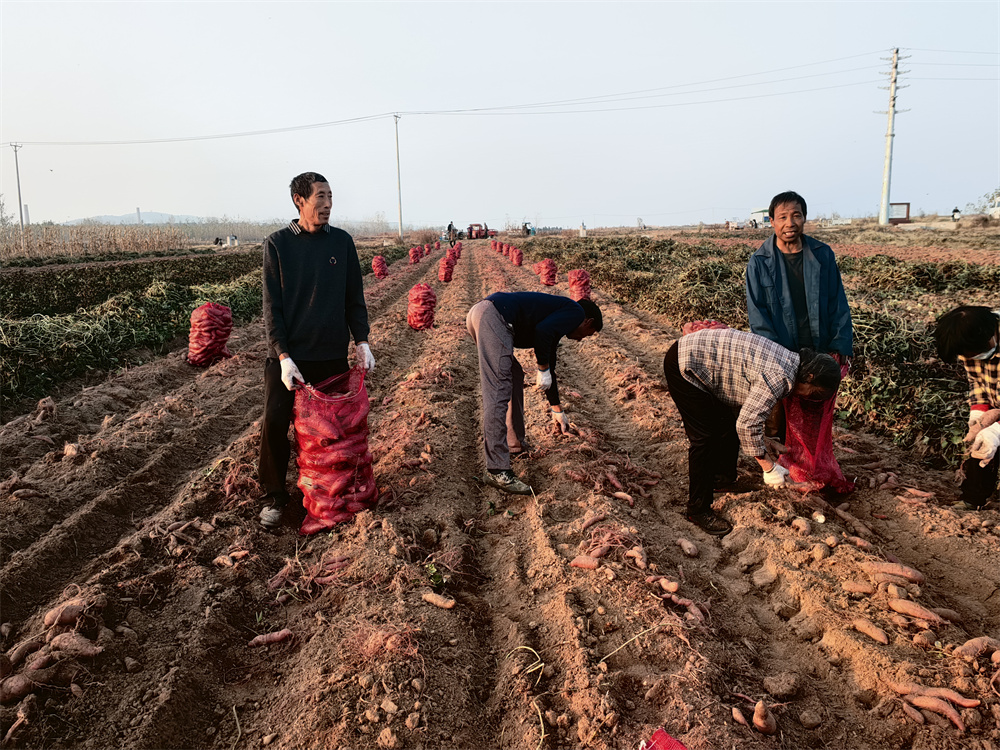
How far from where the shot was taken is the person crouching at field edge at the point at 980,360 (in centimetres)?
310

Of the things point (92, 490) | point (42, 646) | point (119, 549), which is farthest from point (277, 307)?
point (92, 490)

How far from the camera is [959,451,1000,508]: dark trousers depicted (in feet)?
11.4

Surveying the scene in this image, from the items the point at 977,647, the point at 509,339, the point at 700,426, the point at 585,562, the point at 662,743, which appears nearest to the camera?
the point at 662,743

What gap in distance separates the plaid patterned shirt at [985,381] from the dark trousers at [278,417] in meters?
3.62

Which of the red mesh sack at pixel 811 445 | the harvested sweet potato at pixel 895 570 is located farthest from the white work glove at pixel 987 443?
the harvested sweet potato at pixel 895 570

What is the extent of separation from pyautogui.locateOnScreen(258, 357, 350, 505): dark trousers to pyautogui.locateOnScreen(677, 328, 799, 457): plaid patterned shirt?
2084 mm

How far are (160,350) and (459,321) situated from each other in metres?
4.55

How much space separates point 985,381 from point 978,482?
0.69 metres

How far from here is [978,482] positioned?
3516mm

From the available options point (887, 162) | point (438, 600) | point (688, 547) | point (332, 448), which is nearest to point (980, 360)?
point (688, 547)

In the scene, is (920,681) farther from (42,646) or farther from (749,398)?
(42,646)

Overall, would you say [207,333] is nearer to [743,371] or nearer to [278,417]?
[278,417]

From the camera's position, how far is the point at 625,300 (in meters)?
13.5

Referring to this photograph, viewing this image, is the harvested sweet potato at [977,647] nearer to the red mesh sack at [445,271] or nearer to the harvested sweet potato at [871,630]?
the harvested sweet potato at [871,630]
